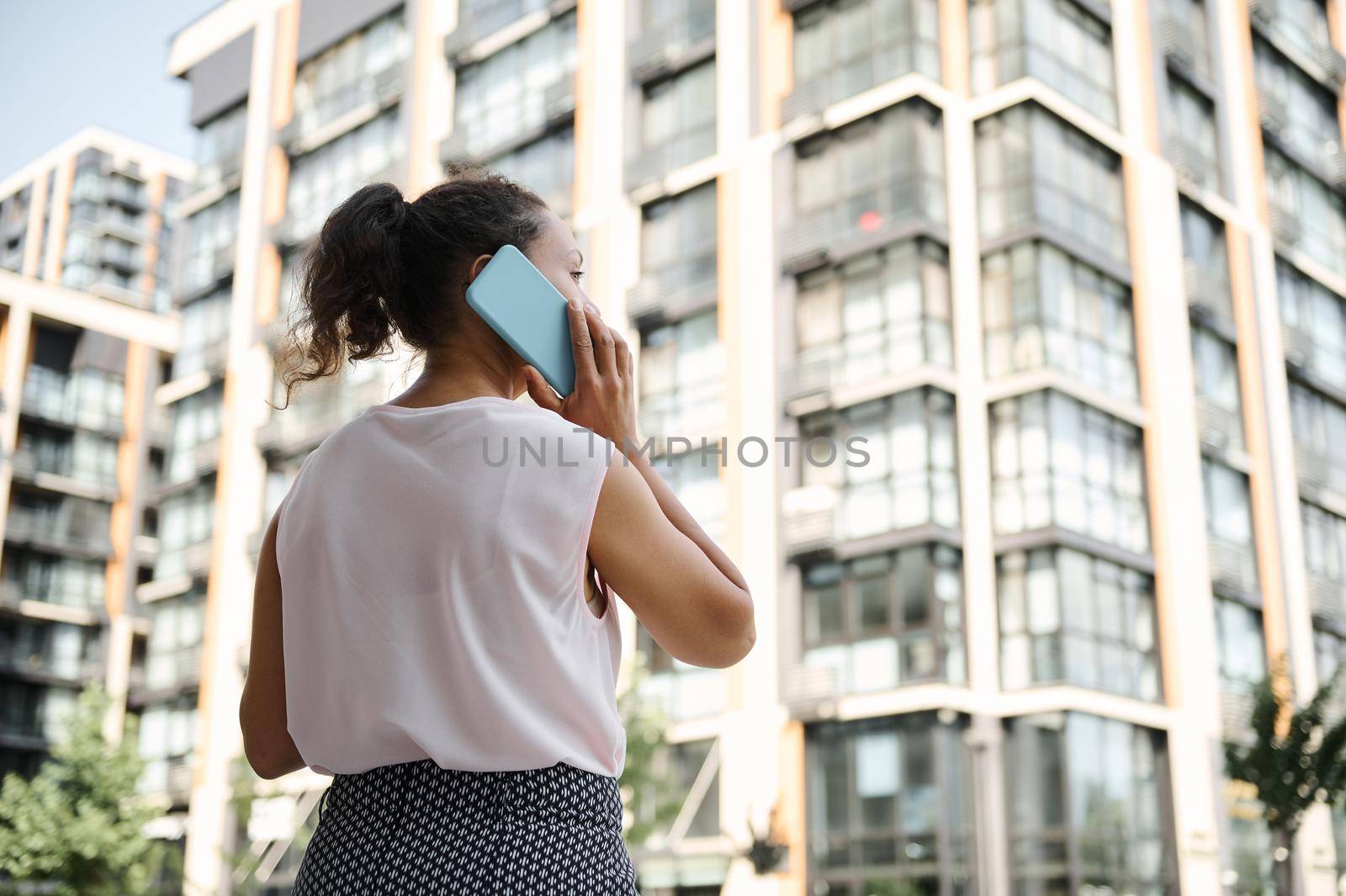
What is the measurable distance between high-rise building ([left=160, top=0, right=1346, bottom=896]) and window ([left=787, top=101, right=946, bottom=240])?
0.06m

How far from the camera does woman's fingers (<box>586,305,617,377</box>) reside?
1.29 meters

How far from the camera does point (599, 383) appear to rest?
50.2 inches

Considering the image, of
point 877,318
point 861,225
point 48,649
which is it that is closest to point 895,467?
point 877,318

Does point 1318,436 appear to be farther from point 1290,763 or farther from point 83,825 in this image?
point 83,825

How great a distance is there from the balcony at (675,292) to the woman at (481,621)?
21.4 m

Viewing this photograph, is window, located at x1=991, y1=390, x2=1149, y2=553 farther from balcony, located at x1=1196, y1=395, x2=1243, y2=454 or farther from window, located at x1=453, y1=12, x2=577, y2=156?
window, located at x1=453, y1=12, x2=577, y2=156

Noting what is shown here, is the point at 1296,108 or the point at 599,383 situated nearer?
the point at 599,383

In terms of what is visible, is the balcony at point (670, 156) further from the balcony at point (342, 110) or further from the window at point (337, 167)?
the balcony at point (342, 110)

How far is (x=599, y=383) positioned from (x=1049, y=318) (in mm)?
19815

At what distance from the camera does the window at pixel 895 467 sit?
19.6 meters

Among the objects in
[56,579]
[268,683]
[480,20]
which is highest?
[480,20]

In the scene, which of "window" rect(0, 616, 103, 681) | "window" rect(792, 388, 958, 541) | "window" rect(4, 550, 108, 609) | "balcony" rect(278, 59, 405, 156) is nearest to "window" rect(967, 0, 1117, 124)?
"window" rect(792, 388, 958, 541)

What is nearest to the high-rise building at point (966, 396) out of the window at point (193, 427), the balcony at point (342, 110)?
the balcony at point (342, 110)

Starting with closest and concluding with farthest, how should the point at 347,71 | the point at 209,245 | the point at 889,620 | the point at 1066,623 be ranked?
the point at 1066,623, the point at 889,620, the point at 347,71, the point at 209,245
